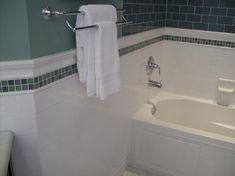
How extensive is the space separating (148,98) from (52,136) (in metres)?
1.43

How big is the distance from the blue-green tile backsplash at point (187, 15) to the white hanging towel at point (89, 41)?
2.48 feet

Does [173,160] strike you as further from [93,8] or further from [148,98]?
[93,8]

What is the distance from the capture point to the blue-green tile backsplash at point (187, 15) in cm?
229

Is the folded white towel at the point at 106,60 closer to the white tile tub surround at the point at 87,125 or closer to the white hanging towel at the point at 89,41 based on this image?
the white hanging towel at the point at 89,41

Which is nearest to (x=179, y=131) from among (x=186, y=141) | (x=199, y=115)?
(x=186, y=141)

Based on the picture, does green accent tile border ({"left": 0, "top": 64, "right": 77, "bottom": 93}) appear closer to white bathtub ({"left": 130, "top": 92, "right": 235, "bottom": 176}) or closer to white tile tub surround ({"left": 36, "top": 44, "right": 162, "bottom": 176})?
white tile tub surround ({"left": 36, "top": 44, "right": 162, "bottom": 176})

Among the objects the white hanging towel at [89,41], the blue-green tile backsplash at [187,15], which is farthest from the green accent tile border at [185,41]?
the white hanging towel at [89,41]

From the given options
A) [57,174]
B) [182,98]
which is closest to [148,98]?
[182,98]

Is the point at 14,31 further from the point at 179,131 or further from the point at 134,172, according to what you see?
the point at 134,172

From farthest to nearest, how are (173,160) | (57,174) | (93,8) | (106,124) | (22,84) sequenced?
(173,160) → (106,124) → (57,174) → (93,8) → (22,84)

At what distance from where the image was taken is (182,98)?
2.85 m

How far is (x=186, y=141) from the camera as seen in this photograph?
214 centimetres

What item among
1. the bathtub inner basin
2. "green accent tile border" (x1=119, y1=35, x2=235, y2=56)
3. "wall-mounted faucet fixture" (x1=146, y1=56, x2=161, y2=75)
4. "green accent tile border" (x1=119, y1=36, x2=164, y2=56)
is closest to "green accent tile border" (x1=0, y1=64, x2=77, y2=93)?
"green accent tile border" (x1=119, y1=36, x2=164, y2=56)

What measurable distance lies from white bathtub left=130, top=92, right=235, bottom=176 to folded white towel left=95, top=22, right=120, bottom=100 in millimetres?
864
